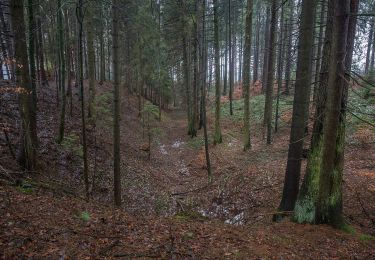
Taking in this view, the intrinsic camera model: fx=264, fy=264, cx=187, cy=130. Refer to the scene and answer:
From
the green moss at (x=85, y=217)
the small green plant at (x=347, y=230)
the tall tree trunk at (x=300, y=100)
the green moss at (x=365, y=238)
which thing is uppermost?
the tall tree trunk at (x=300, y=100)

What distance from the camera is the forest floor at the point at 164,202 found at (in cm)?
515

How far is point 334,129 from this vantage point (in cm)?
552

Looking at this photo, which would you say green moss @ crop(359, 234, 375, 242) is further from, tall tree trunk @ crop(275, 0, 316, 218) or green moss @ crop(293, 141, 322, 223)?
tall tree trunk @ crop(275, 0, 316, 218)

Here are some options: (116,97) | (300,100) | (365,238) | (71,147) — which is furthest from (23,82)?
(365,238)

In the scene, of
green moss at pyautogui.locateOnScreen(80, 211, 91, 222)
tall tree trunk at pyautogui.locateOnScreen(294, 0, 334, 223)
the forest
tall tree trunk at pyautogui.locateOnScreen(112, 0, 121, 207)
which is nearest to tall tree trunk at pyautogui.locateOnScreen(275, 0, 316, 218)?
the forest

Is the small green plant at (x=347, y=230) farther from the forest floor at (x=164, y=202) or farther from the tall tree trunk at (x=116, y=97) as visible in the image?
the tall tree trunk at (x=116, y=97)

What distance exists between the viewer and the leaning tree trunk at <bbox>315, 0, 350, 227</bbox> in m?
5.15

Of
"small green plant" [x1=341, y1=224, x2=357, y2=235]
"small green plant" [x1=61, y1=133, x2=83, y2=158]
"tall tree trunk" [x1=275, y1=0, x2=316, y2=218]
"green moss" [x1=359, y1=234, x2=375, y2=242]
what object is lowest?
"green moss" [x1=359, y1=234, x2=375, y2=242]

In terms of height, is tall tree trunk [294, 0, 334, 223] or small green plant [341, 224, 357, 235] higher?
tall tree trunk [294, 0, 334, 223]

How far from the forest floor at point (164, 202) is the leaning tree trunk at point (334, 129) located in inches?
18.1

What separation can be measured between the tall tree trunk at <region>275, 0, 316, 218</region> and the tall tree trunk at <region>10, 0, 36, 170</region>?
24.5ft

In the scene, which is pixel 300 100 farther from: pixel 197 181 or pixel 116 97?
pixel 197 181

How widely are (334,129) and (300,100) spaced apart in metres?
2.07

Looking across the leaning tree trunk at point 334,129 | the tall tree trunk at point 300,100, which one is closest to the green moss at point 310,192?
the leaning tree trunk at point 334,129
